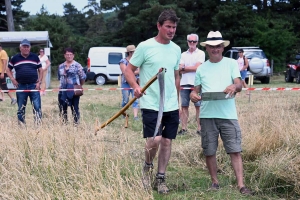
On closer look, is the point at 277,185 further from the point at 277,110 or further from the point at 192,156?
the point at 277,110

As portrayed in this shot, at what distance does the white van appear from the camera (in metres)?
23.7

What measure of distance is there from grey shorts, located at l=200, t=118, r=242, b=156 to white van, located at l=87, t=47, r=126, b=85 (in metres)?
19.2

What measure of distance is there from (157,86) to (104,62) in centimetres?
1961

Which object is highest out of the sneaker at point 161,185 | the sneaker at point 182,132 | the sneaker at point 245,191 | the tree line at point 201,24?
the tree line at point 201,24

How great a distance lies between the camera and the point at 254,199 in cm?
428

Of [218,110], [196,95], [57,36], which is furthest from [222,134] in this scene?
[57,36]

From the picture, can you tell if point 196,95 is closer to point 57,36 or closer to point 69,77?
point 69,77

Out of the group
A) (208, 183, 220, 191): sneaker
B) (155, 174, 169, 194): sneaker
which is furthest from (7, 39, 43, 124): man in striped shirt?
(208, 183, 220, 191): sneaker

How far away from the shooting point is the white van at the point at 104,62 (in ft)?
77.8

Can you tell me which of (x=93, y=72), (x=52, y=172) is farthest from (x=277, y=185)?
(x=93, y=72)

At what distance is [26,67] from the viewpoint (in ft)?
26.2

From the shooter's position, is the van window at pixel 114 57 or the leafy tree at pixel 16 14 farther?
the leafy tree at pixel 16 14

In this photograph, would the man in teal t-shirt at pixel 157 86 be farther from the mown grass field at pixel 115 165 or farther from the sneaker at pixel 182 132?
the sneaker at pixel 182 132

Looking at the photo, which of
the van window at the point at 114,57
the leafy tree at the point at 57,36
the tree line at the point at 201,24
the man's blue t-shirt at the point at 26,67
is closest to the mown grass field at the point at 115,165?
the man's blue t-shirt at the point at 26,67
